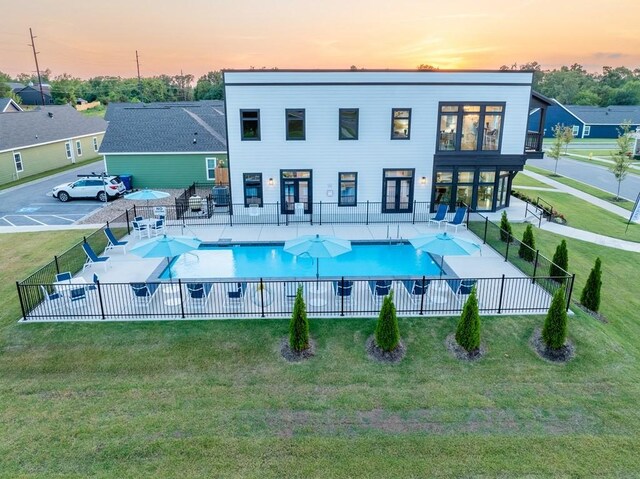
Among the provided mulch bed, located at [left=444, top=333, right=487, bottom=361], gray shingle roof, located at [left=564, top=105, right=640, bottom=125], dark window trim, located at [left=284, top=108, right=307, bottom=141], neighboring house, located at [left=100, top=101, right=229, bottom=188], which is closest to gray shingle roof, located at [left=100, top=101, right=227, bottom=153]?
neighboring house, located at [left=100, top=101, right=229, bottom=188]

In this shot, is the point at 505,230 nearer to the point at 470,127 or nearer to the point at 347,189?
the point at 470,127

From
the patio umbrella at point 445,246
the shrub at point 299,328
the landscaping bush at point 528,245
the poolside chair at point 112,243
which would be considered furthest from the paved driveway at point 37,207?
the landscaping bush at point 528,245

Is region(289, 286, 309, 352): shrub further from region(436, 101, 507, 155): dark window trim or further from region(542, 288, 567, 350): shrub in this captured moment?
region(436, 101, 507, 155): dark window trim

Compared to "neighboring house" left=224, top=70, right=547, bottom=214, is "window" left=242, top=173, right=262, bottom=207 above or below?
below

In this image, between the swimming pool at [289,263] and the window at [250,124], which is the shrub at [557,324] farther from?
the window at [250,124]

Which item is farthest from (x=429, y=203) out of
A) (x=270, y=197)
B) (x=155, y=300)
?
(x=155, y=300)
